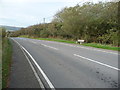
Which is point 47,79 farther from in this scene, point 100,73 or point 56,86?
point 100,73

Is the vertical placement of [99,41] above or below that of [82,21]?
below

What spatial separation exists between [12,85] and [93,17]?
81.1 ft

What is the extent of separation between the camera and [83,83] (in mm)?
5641

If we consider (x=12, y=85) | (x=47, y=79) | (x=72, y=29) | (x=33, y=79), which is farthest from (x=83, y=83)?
(x=72, y=29)

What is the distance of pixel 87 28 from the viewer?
91.9ft

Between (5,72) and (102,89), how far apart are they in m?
4.37

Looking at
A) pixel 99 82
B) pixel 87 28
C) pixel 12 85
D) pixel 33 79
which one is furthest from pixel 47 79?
pixel 87 28

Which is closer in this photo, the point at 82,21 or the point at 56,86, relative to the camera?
the point at 56,86

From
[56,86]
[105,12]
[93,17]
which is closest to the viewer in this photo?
[56,86]

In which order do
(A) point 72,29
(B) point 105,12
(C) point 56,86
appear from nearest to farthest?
(C) point 56,86 < (B) point 105,12 < (A) point 72,29

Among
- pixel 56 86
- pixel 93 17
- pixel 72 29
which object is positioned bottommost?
pixel 56 86

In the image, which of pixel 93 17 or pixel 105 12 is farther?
pixel 93 17

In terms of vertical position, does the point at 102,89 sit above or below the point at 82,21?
below

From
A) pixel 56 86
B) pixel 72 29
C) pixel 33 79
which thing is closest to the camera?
pixel 56 86
